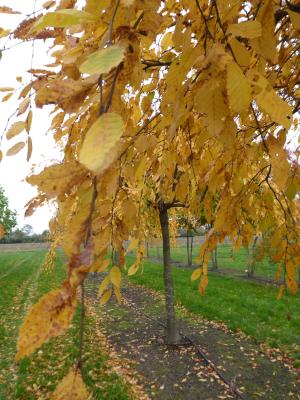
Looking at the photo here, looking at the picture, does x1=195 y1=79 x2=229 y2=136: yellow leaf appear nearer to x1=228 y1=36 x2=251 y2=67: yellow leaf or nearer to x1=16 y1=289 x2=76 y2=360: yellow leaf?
x1=228 y1=36 x2=251 y2=67: yellow leaf

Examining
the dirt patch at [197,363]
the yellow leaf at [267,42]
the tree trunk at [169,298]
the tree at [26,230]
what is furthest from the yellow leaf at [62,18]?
the tree at [26,230]

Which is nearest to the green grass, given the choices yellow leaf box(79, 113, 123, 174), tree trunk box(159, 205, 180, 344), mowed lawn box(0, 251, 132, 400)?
tree trunk box(159, 205, 180, 344)

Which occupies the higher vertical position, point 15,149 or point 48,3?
point 48,3

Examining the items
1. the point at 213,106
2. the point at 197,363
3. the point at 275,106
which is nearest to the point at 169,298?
the point at 197,363

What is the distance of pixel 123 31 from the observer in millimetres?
745

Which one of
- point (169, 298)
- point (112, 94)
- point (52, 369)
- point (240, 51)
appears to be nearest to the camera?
point (112, 94)

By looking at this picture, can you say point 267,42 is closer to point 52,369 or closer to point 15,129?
point 15,129

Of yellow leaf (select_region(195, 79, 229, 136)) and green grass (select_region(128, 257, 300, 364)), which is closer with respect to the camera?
yellow leaf (select_region(195, 79, 229, 136))

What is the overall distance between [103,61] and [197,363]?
6264mm

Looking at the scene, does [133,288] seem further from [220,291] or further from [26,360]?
[26,360]

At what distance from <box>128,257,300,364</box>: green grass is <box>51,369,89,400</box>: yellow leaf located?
635 cm

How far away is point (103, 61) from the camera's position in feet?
1.66

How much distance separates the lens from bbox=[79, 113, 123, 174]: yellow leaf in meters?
0.43

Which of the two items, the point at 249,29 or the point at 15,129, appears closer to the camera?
the point at 249,29
